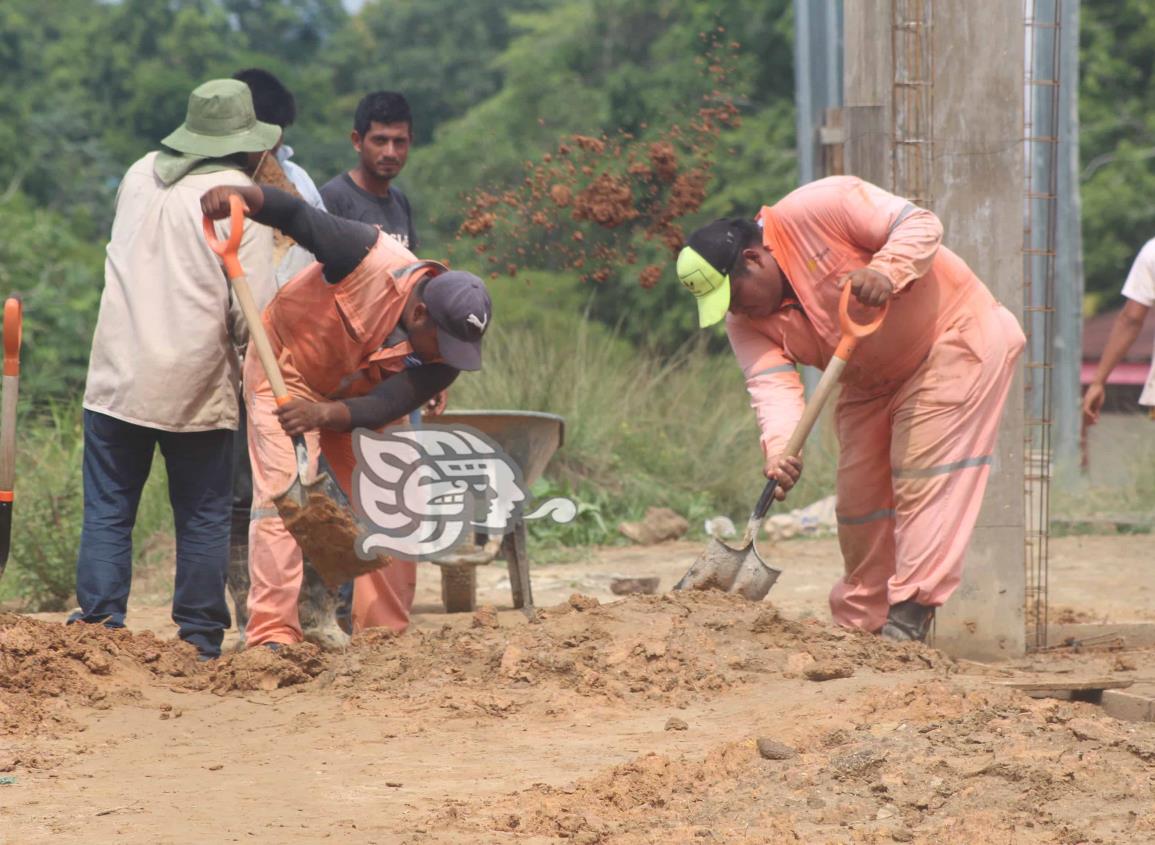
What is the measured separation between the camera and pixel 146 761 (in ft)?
15.0

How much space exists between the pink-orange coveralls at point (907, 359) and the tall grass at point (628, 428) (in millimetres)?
4324

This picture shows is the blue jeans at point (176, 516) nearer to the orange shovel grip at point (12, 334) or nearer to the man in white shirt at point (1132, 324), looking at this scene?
the orange shovel grip at point (12, 334)

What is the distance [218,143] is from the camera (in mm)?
5820

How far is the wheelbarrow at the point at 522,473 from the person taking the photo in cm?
687

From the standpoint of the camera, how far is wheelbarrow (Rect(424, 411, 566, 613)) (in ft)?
22.5

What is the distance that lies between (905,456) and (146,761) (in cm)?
263

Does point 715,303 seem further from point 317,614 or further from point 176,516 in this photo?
point 176,516

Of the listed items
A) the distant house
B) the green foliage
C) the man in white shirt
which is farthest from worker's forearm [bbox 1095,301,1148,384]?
the green foliage

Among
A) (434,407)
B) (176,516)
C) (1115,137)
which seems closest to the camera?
(176,516)

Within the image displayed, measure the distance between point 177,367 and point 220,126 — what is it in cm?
85

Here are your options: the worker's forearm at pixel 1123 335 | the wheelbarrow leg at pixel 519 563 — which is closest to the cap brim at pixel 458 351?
the wheelbarrow leg at pixel 519 563

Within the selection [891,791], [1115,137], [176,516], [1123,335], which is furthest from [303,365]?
[1115,137]

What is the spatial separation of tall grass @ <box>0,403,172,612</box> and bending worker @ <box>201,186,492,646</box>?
2313 millimetres

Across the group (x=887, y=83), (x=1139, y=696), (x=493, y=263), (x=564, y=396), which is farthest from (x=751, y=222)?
(x=564, y=396)
